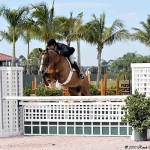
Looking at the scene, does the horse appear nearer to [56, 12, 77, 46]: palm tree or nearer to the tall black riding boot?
the tall black riding boot

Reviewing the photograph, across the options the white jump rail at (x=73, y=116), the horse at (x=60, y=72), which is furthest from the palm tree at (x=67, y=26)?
the white jump rail at (x=73, y=116)

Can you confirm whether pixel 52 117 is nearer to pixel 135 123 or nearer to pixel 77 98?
pixel 77 98

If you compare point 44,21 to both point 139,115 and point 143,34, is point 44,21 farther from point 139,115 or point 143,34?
point 139,115

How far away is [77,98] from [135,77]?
139 cm

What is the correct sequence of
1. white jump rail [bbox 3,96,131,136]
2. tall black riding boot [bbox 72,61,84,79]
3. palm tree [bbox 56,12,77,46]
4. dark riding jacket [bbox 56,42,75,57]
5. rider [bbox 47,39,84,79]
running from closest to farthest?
white jump rail [bbox 3,96,131,136], rider [bbox 47,39,84,79], dark riding jacket [bbox 56,42,75,57], tall black riding boot [bbox 72,61,84,79], palm tree [bbox 56,12,77,46]

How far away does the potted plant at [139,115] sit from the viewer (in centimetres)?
890

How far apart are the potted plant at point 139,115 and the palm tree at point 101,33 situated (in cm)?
2045

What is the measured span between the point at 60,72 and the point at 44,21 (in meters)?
17.7

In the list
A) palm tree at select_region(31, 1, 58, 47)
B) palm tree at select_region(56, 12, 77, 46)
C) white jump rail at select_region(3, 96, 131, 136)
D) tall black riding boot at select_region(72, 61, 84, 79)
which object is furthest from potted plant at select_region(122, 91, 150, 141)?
palm tree at select_region(56, 12, 77, 46)

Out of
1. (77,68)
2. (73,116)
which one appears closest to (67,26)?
(77,68)

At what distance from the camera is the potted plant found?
350 inches

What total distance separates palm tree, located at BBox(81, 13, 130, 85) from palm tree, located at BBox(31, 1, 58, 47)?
6.83ft

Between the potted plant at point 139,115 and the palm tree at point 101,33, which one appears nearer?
the potted plant at point 139,115

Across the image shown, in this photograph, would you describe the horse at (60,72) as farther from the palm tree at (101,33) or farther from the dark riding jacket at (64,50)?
the palm tree at (101,33)
